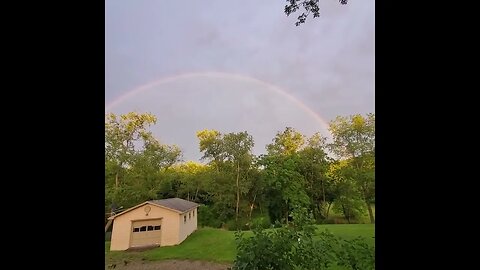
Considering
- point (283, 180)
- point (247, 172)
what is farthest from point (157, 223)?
point (283, 180)

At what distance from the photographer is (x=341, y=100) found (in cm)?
530

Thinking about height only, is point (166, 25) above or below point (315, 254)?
above

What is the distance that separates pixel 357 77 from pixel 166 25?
356 cm

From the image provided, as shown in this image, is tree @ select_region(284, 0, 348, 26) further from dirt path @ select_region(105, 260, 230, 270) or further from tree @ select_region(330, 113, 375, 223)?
dirt path @ select_region(105, 260, 230, 270)

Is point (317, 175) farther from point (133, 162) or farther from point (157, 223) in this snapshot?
point (133, 162)

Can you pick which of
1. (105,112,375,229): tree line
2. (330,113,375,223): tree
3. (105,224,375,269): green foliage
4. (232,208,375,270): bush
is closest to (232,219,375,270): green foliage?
(232,208,375,270): bush

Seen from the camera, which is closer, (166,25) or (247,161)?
(247,161)

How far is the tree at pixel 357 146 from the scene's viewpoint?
163 inches

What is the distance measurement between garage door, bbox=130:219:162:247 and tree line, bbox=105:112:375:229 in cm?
41

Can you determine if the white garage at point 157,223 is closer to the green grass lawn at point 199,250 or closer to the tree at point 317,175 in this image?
the green grass lawn at point 199,250
